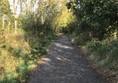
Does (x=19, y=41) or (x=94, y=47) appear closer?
(x=19, y=41)

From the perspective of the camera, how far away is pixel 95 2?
1459cm

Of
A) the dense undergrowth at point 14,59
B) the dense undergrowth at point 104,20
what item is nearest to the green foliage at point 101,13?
the dense undergrowth at point 104,20

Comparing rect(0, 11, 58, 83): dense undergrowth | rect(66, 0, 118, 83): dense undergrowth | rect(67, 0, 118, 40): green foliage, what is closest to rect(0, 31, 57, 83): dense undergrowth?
rect(0, 11, 58, 83): dense undergrowth

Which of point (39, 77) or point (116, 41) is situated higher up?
point (116, 41)

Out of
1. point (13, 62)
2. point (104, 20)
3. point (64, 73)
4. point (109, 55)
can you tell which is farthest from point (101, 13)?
point (13, 62)

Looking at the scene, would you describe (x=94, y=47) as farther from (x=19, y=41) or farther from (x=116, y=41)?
(x=19, y=41)

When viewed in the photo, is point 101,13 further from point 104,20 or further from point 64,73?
point 64,73

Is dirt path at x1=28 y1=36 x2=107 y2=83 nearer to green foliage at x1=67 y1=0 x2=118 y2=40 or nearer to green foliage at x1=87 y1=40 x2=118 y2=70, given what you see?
green foliage at x1=87 y1=40 x2=118 y2=70

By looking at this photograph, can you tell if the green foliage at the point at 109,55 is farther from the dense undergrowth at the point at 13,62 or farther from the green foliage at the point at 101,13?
the dense undergrowth at the point at 13,62

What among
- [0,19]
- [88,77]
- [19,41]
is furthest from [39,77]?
[0,19]

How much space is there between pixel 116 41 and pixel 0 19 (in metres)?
7.91

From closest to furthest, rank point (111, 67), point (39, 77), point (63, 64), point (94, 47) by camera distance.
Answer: point (39, 77), point (111, 67), point (63, 64), point (94, 47)

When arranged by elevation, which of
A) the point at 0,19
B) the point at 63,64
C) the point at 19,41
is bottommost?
the point at 63,64

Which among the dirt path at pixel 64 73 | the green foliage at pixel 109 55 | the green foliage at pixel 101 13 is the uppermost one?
the green foliage at pixel 101 13
